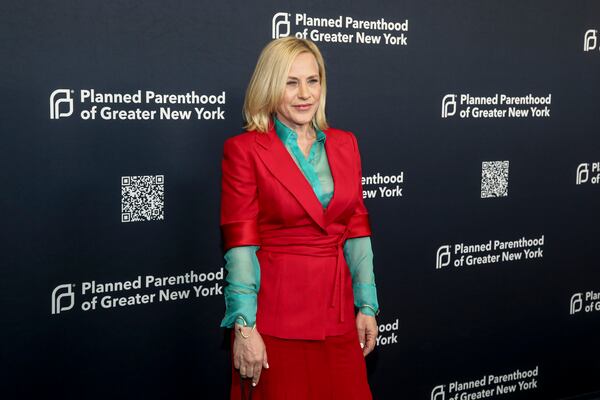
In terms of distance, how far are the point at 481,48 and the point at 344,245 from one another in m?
1.48

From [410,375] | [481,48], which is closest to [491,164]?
[481,48]

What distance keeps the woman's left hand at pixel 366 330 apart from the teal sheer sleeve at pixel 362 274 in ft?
0.09

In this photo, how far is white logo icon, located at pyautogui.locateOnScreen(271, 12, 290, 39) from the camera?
2936 mm

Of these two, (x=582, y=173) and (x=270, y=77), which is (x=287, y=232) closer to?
(x=270, y=77)

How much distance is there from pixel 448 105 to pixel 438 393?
1.31m

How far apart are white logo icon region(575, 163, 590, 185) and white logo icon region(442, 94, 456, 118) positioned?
0.84 m

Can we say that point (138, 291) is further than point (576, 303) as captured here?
No

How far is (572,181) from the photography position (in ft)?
12.6

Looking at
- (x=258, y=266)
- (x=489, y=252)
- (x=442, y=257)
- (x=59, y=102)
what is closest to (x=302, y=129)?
(x=258, y=266)

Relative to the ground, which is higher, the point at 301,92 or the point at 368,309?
the point at 301,92

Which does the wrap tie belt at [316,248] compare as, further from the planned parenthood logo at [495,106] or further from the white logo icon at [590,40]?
the white logo icon at [590,40]

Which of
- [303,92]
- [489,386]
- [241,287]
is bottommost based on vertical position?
[489,386]

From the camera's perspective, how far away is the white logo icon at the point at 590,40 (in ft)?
12.4

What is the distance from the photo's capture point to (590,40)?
3797mm
